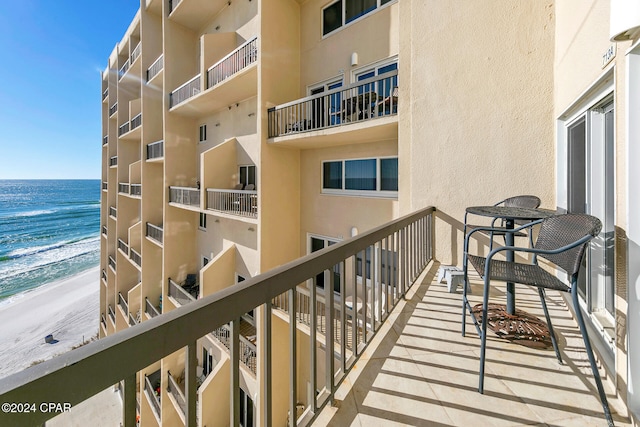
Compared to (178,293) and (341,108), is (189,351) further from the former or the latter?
(178,293)

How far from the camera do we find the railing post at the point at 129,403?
76 cm

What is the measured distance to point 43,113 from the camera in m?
50.9

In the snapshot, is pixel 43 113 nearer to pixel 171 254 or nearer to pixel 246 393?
pixel 171 254

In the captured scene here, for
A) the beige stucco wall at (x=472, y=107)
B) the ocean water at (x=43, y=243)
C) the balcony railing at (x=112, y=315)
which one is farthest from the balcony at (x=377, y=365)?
the ocean water at (x=43, y=243)

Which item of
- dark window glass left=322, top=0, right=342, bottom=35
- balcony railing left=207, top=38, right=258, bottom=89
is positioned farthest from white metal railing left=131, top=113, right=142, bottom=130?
dark window glass left=322, top=0, right=342, bottom=35

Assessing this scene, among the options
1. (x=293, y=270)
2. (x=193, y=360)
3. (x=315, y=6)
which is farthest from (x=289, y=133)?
(x=193, y=360)

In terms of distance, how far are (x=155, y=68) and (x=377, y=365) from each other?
44.8 feet

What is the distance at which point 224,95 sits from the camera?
26.7ft

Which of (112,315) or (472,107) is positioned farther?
(112,315)

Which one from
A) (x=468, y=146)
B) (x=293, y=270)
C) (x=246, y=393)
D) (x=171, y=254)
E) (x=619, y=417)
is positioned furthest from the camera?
(x=171, y=254)

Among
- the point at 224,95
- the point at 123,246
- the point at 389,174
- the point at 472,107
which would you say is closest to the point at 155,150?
the point at 224,95

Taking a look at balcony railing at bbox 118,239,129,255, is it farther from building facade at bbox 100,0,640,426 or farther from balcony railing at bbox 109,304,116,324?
balcony railing at bbox 109,304,116,324

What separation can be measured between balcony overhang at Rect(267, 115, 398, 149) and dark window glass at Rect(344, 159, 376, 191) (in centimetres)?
48

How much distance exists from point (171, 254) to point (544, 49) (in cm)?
1150
